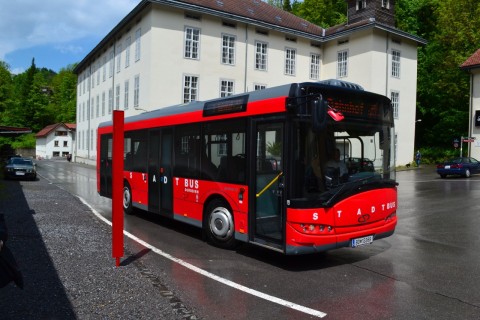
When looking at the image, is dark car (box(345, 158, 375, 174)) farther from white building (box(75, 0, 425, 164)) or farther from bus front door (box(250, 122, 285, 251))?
white building (box(75, 0, 425, 164))

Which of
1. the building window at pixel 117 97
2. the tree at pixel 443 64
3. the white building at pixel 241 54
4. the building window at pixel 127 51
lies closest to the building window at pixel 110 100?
the white building at pixel 241 54


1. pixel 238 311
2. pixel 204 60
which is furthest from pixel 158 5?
pixel 238 311

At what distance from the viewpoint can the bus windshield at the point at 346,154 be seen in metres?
Result: 6.35

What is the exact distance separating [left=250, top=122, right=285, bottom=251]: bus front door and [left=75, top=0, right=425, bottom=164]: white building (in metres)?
25.8

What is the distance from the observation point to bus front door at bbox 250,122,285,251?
6.60 m

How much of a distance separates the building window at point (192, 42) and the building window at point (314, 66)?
40.7ft

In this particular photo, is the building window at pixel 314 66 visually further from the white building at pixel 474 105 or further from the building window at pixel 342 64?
the white building at pixel 474 105

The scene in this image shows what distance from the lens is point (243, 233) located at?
7.35 meters

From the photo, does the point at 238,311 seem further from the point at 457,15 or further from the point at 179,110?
the point at 457,15

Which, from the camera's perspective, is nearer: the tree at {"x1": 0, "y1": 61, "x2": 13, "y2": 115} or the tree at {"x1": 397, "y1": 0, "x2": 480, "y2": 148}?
the tree at {"x1": 397, "y1": 0, "x2": 480, "y2": 148}

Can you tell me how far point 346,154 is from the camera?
268 inches

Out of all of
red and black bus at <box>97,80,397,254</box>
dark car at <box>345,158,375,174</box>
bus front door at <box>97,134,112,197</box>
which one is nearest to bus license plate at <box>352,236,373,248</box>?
red and black bus at <box>97,80,397,254</box>

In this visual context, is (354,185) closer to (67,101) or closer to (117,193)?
(117,193)

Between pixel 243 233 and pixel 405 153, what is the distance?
3564 centimetres
